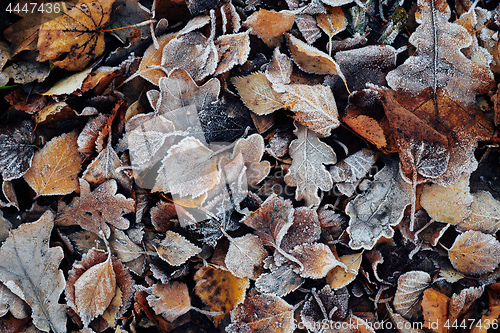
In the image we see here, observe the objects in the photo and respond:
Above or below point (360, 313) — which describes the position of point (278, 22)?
above

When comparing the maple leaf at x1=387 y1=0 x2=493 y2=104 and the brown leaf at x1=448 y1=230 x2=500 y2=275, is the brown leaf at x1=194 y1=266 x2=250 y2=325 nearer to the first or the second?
the brown leaf at x1=448 y1=230 x2=500 y2=275

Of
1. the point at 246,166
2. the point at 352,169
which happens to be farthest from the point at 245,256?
the point at 352,169

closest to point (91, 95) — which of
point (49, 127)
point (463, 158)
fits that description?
point (49, 127)

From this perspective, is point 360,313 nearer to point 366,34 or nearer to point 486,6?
point 366,34

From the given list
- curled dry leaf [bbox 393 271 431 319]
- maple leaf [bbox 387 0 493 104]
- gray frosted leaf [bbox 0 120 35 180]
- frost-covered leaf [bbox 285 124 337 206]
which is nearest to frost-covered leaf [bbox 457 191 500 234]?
curled dry leaf [bbox 393 271 431 319]

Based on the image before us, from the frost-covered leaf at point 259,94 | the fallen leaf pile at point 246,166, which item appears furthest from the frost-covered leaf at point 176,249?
the frost-covered leaf at point 259,94

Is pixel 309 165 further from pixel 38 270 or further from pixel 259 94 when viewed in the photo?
pixel 38 270
